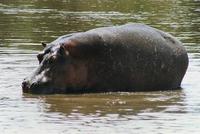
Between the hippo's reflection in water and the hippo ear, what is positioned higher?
the hippo ear

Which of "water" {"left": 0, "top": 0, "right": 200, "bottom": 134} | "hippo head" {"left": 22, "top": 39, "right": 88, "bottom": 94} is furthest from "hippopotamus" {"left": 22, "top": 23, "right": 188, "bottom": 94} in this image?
"water" {"left": 0, "top": 0, "right": 200, "bottom": 134}

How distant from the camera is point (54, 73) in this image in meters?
10.9

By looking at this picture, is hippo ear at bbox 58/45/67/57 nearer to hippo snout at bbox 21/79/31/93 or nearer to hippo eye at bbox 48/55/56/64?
hippo eye at bbox 48/55/56/64

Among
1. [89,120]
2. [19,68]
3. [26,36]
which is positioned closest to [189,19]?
[26,36]

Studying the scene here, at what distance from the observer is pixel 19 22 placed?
24125 millimetres

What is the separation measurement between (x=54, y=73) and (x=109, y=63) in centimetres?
91

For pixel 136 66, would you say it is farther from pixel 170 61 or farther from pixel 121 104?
pixel 121 104

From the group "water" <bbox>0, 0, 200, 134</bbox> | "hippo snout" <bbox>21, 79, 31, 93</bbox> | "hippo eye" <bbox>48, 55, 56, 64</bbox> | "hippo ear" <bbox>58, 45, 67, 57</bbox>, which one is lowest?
"water" <bbox>0, 0, 200, 134</bbox>

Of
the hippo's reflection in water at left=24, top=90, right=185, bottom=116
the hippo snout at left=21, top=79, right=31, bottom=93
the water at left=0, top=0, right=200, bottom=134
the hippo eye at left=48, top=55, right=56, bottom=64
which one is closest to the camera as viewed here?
the water at left=0, top=0, right=200, bottom=134

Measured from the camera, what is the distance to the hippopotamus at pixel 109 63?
10953 millimetres

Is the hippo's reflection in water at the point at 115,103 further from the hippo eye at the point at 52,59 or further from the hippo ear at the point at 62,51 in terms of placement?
the hippo ear at the point at 62,51

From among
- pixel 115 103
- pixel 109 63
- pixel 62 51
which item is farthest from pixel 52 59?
pixel 115 103

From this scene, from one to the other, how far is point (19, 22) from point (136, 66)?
42.8ft

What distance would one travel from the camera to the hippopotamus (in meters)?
11.0
